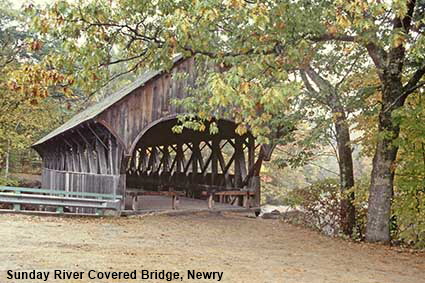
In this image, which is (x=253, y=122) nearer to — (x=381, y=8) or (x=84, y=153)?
(x=381, y=8)

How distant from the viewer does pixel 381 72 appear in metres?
9.77

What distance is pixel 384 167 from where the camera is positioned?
9953mm

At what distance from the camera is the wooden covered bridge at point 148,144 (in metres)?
13.9

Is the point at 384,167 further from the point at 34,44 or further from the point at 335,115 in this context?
the point at 34,44

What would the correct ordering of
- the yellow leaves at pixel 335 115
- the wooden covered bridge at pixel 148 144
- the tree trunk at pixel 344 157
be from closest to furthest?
the yellow leaves at pixel 335 115 < the tree trunk at pixel 344 157 < the wooden covered bridge at pixel 148 144

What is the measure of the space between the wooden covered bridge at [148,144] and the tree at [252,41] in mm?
3003

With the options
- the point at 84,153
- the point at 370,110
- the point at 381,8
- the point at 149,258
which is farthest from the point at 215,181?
the point at 381,8

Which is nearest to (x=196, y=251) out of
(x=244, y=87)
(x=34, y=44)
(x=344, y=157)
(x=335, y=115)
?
(x=244, y=87)

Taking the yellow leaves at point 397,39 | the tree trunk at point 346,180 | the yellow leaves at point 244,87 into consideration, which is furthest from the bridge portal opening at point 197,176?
the yellow leaves at point 397,39

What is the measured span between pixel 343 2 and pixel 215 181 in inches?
507

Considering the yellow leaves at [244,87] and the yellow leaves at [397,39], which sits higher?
the yellow leaves at [397,39]

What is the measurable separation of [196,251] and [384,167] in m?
4.68

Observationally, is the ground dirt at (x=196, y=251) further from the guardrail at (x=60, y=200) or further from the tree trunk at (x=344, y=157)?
the tree trunk at (x=344, y=157)

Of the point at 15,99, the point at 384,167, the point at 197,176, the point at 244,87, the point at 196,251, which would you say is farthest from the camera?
the point at 15,99
